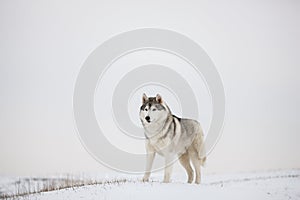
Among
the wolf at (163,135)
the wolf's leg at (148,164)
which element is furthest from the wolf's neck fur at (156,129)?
the wolf's leg at (148,164)

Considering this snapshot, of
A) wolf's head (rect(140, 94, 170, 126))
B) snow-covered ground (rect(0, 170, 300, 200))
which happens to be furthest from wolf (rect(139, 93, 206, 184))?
snow-covered ground (rect(0, 170, 300, 200))

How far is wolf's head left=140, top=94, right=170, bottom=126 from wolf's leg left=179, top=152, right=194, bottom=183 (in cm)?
80

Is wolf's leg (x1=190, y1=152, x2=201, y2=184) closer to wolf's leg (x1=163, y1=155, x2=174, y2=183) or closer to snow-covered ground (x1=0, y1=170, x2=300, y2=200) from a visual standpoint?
snow-covered ground (x1=0, y1=170, x2=300, y2=200)

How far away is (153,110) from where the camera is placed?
547cm

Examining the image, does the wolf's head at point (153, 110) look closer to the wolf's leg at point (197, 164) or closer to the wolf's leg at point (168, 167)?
the wolf's leg at point (168, 167)

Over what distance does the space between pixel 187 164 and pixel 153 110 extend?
3.94 ft

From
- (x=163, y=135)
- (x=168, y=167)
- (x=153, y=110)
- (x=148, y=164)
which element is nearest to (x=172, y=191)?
(x=168, y=167)

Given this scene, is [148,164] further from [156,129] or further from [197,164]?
[197,164]

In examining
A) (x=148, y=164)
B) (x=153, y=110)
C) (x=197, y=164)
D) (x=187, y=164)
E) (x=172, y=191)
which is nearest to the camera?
(x=172, y=191)

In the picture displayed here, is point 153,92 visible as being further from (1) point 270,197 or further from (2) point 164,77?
(1) point 270,197

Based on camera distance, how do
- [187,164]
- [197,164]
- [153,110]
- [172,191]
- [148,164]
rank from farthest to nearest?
[187,164], [197,164], [148,164], [153,110], [172,191]

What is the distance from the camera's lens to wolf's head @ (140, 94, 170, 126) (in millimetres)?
5441

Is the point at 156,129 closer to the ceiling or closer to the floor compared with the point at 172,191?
closer to the ceiling

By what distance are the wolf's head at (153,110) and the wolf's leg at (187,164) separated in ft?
2.62
